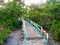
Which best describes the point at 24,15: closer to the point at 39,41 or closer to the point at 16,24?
the point at 16,24

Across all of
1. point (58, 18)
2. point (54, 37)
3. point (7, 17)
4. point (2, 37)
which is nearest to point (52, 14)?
point (58, 18)

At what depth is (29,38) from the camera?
15.8 metres

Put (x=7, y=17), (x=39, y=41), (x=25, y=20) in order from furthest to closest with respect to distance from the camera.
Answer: (x=25, y=20), (x=7, y=17), (x=39, y=41)

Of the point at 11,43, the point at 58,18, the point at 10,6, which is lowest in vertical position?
the point at 11,43

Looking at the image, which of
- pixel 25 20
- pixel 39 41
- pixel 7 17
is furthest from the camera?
pixel 25 20

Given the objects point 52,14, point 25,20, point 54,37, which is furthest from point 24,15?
point 54,37

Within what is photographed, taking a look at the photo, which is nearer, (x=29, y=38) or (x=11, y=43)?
(x=29, y=38)

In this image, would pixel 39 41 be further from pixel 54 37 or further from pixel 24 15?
pixel 24 15

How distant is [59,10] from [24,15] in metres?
5.21

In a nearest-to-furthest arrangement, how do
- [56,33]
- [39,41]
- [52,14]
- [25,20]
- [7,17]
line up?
[39,41]
[56,33]
[52,14]
[7,17]
[25,20]

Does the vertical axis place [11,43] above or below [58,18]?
below

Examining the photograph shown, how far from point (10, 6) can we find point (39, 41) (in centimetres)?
1024

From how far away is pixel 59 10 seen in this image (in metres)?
21.2

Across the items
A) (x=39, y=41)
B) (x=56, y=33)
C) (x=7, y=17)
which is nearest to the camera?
(x=39, y=41)
